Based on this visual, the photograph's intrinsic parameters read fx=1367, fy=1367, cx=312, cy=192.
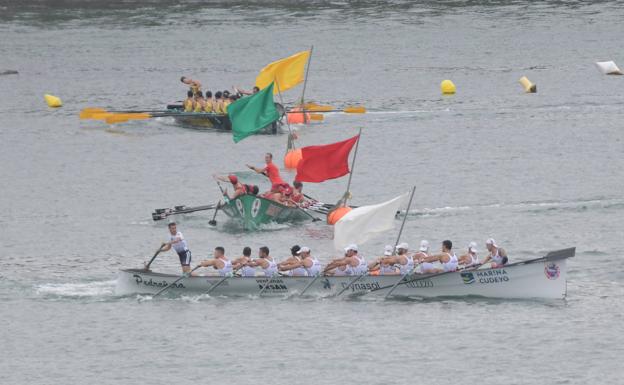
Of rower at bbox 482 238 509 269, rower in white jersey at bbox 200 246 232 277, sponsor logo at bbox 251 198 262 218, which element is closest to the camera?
rower at bbox 482 238 509 269

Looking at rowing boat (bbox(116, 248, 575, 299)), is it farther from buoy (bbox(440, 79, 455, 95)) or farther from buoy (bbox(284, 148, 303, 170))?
buoy (bbox(440, 79, 455, 95))

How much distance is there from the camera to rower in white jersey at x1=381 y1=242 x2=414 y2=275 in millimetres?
55594

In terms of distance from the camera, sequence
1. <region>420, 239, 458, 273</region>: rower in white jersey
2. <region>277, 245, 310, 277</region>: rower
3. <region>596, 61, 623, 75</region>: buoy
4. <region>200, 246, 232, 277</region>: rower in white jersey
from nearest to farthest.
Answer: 1. <region>420, 239, 458, 273</region>: rower in white jersey
2. <region>277, 245, 310, 277</region>: rower
3. <region>200, 246, 232, 277</region>: rower in white jersey
4. <region>596, 61, 623, 75</region>: buoy

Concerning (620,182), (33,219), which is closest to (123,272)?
(33,219)

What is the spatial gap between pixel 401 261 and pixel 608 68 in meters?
59.4

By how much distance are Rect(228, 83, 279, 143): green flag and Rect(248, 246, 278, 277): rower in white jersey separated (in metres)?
20.0

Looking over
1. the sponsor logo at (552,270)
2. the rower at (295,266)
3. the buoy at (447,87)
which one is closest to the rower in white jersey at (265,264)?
the rower at (295,266)

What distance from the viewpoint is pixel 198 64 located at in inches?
4697

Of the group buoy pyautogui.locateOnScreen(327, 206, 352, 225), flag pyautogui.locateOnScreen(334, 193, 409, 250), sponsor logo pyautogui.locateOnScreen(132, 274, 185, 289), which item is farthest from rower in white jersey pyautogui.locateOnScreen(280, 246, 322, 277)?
buoy pyautogui.locateOnScreen(327, 206, 352, 225)

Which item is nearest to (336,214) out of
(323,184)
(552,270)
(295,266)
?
(323,184)

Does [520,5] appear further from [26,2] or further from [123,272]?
[123,272]

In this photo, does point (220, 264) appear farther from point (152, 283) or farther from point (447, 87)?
point (447, 87)

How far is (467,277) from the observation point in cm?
5519

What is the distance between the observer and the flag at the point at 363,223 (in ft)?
184
